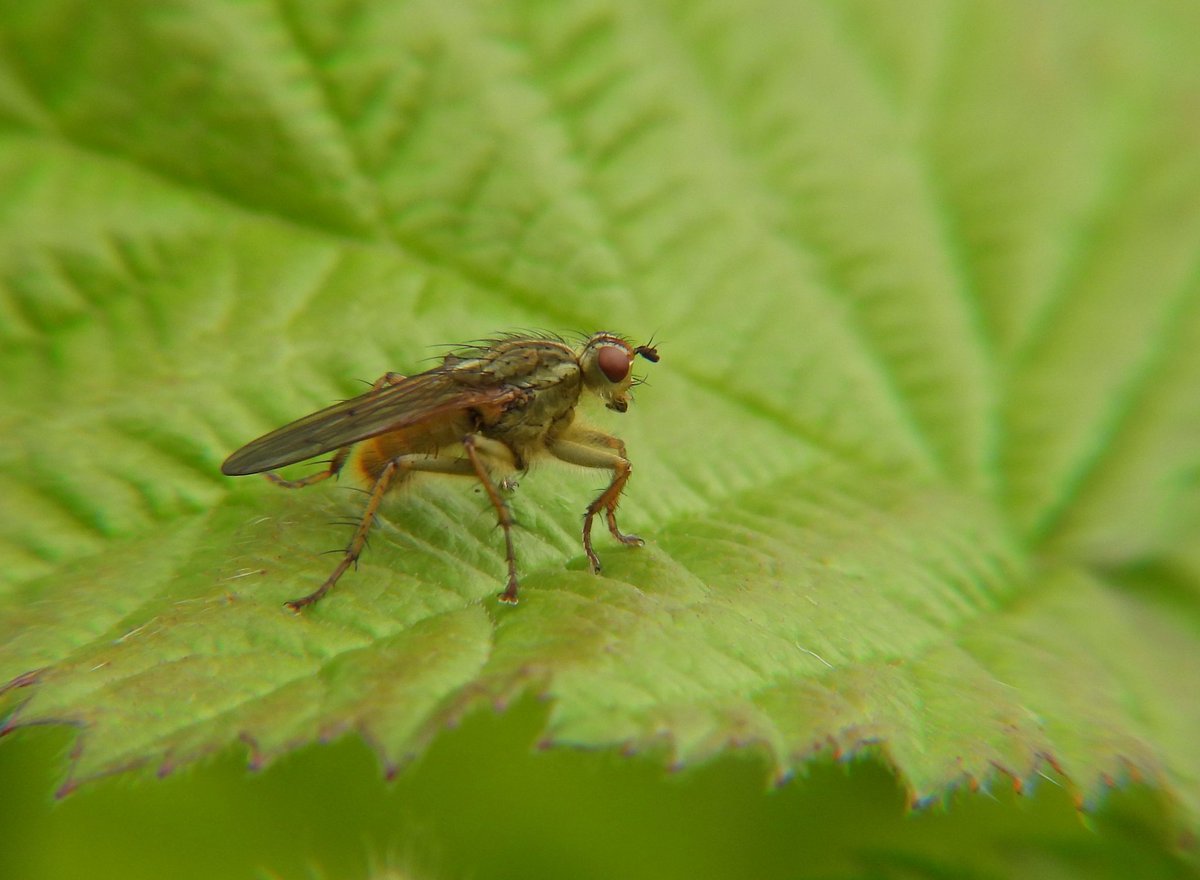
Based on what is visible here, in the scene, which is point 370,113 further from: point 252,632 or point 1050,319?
point 1050,319

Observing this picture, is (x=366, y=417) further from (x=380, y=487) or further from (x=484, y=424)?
(x=484, y=424)

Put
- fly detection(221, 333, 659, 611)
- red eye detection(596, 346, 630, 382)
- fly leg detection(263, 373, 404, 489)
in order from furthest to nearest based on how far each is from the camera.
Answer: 1. red eye detection(596, 346, 630, 382)
2. fly leg detection(263, 373, 404, 489)
3. fly detection(221, 333, 659, 611)

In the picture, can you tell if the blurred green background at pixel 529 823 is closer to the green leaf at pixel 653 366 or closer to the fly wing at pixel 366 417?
the green leaf at pixel 653 366

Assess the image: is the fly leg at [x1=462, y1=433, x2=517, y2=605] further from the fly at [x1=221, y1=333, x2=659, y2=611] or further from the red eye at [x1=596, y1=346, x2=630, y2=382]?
the red eye at [x1=596, y1=346, x2=630, y2=382]

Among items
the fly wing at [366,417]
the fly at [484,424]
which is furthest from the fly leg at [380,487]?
the fly wing at [366,417]

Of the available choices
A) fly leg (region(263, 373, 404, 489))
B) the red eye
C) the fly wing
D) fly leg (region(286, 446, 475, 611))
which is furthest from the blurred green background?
the red eye

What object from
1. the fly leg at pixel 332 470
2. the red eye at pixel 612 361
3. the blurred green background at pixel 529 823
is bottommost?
the blurred green background at pixel 529 823

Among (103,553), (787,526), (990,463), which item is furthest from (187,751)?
(990,463)

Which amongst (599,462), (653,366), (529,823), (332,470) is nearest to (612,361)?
(599,462)
